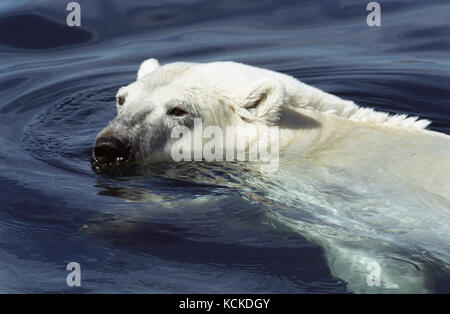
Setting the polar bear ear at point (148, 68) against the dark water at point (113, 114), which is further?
the polar bear ear at point (148, 68)

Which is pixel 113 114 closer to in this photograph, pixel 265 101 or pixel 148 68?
pixel 148 68

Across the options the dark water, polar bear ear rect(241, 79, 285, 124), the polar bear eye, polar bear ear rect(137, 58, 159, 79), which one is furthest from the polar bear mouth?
polar bear ear rect(137, 58, 159, 79)

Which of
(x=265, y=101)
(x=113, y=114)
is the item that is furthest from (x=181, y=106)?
(x=113, y=114)

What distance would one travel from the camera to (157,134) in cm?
663

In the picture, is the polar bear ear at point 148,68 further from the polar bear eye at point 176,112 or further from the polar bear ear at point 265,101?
the polar bear ear at point 265,101

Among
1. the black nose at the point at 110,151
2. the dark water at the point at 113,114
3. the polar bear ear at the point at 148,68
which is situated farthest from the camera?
the polar bear ear at the point at 148,68

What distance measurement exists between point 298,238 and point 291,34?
9059mm

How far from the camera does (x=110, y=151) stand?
20.9ft

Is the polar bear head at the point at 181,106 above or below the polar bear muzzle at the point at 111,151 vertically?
above

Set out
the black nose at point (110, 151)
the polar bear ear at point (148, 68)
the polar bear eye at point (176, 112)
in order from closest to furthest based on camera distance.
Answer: the black nose at point (110, 151) → the polar bear eye at point (176, 112) → the polar bear ear at point (148, 68)

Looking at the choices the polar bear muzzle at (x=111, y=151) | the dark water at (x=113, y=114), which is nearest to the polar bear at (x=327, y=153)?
the polar bear muzzle at (x=111, y=151)

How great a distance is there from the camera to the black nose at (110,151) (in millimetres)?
6305

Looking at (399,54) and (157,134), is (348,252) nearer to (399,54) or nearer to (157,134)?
(157,134)
